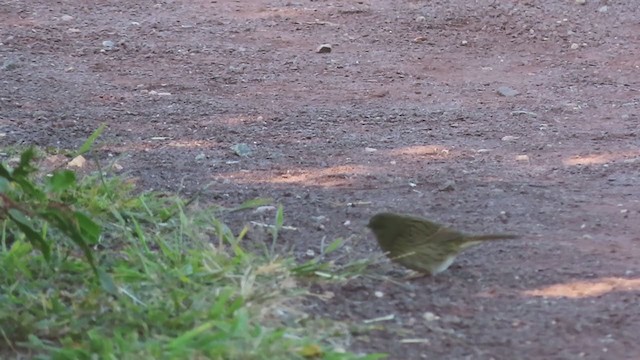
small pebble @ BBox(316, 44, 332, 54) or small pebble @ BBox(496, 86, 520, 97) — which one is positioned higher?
small pebble @ BBox(496, 86, 520, 97)

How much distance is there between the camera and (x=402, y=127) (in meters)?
6.09

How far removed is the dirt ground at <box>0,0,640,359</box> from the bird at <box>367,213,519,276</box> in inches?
3.1

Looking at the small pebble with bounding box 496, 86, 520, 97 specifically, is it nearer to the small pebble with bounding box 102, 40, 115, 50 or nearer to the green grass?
the small pebble with bounding box 102, 40, 115, 50

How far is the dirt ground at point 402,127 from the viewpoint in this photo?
3.32 meters

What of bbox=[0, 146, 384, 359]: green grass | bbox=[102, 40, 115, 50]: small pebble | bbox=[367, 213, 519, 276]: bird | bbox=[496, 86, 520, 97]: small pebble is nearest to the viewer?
bbox=[0, 146, 384, 359]: green grass

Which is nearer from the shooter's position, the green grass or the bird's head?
the green grass

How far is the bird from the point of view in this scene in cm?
350

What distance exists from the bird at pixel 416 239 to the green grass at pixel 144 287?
127mm

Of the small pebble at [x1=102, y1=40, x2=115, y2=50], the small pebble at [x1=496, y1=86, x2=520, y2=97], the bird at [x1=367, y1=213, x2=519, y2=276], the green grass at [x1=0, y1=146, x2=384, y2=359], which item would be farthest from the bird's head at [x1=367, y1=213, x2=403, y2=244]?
the small pebble at [x1=102, y1=40, x2=115, y2=50]

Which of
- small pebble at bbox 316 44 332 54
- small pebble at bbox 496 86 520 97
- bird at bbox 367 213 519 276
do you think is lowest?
small pebble at bbox 316 44 332 54

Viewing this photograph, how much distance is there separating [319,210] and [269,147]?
4.28 feet

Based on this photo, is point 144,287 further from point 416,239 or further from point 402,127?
point 402,127

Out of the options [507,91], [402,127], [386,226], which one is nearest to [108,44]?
[402,127]

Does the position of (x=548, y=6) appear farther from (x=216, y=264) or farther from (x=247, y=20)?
(x=216, y=264)
